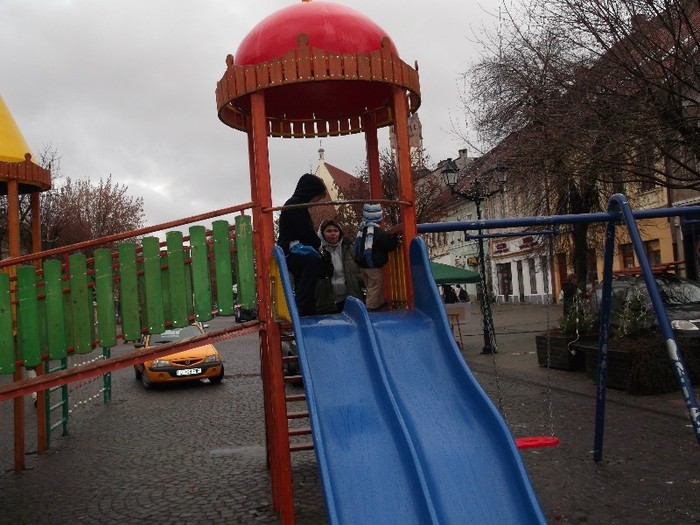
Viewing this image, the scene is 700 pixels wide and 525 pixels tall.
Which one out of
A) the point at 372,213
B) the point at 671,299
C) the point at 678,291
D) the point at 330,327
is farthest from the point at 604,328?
the point at 678,291

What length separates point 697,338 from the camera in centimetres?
1010

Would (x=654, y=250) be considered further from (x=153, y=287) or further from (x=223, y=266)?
(x=153, y=287)

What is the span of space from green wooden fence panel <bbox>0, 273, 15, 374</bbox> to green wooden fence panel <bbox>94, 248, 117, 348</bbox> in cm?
79

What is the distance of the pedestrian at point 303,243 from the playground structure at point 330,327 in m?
0.36

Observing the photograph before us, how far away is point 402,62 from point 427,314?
224cm

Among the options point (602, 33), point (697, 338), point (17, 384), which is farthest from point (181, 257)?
point (697, 338)

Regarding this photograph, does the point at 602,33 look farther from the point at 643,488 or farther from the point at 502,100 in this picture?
the point at 643,488

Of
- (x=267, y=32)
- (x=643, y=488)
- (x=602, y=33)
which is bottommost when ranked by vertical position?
(x=643, y=488)

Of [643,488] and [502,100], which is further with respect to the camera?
[502,100]

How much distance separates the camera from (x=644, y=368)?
9750 millimetres

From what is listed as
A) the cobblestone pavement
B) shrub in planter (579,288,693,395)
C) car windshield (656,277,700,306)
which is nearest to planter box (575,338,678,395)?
shrub in planter (579,288,693,395)

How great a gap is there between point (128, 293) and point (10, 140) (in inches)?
163

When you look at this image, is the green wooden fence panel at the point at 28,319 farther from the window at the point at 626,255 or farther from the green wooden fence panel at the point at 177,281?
the window at the point at 626,255

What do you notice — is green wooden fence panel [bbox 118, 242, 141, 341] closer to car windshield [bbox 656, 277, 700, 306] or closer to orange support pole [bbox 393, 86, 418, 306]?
orange support pole [bbox 393, 86, 418, 306]
